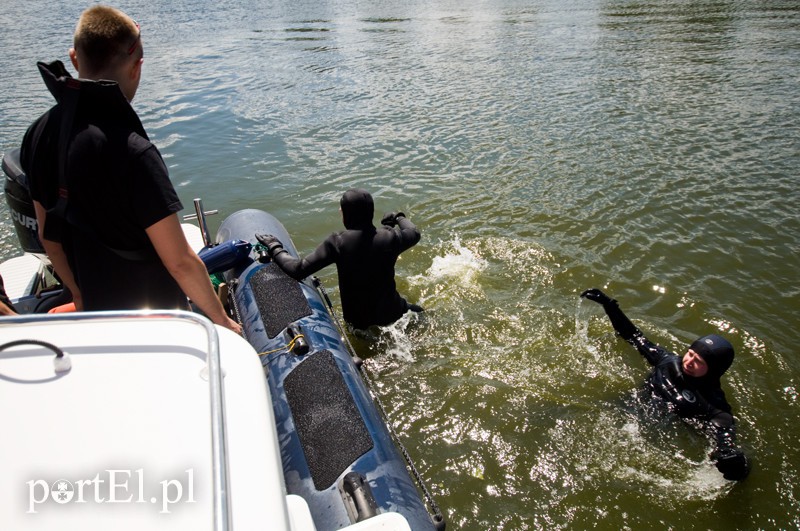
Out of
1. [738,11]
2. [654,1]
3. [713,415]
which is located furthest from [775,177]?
[654,1]

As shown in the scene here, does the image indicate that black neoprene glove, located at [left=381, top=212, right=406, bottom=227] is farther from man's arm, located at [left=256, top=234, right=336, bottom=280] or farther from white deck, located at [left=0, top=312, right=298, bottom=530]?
white deck, located at [left=0, top=312, right=298, bottom=530]

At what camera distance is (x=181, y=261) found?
7.29 feet

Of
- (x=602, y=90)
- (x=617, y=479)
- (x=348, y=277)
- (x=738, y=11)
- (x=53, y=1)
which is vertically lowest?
(x=617, y=479)

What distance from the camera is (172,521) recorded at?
1.27 metres

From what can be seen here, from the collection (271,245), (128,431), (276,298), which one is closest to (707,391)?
(276,298)

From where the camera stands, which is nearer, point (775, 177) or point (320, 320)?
point (320, 320)

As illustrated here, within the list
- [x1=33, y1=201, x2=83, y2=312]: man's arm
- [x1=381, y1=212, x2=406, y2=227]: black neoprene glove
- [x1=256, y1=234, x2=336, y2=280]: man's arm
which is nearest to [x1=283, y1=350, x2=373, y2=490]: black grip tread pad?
[x1=256, y1=234, x2=336, y2=280]: man's arm

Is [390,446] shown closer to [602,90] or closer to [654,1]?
[602,90]

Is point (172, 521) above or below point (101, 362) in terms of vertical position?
below

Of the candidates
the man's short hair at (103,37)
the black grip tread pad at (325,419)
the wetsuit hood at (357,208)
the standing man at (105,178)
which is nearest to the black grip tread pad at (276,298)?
the black grip tread pad at (325,419)

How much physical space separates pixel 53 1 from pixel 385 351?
3550 cm

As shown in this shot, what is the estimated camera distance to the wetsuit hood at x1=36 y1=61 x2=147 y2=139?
202 centimetres

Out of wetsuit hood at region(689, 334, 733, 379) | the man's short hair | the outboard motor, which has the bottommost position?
wetsuit hood at region(689, 334, 733, 379)
